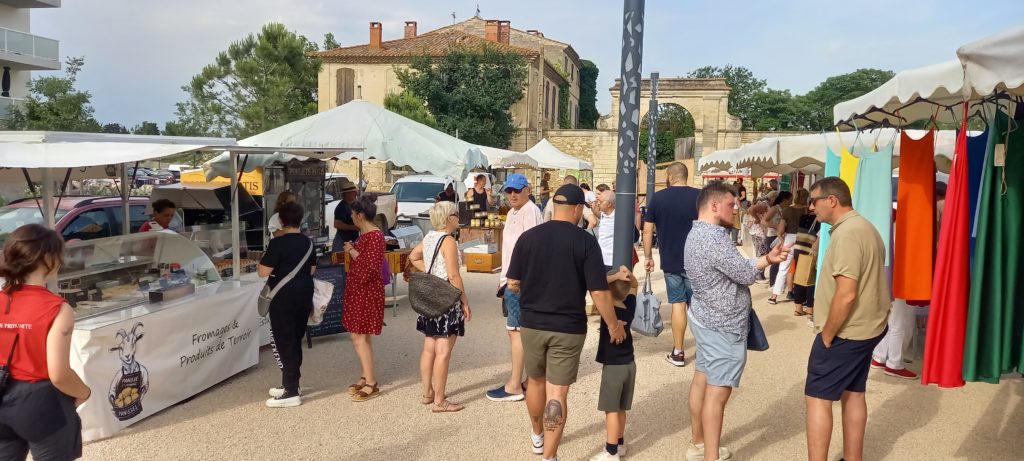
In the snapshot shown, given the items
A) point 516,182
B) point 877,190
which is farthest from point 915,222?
point 516,182

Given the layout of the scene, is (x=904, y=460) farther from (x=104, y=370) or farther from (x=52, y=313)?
(x=104, y=370)

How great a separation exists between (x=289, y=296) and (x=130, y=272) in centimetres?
139

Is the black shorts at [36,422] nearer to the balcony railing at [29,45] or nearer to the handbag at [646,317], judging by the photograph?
the handbag at [646,317]

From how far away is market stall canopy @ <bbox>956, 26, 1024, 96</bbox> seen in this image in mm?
2775

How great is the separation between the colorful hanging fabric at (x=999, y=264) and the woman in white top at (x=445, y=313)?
3010mm

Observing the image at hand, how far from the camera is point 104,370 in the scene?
4.56m

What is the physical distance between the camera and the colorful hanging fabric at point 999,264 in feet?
11.6

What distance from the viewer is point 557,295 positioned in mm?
3889

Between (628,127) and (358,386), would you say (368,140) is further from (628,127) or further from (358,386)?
(628,127)

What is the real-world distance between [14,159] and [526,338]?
3037 mm

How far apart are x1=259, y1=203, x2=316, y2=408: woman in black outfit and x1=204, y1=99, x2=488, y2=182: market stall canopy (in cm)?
280

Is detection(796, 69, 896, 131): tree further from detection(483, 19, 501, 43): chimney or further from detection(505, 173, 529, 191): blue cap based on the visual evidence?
detection(505, 173, 529, 191): blue cap

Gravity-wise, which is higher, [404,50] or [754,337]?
[404,50]

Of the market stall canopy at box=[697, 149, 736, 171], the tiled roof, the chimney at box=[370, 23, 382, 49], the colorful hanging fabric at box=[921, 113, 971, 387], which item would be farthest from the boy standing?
the chimney at box=[370, 23, 382, 49]
